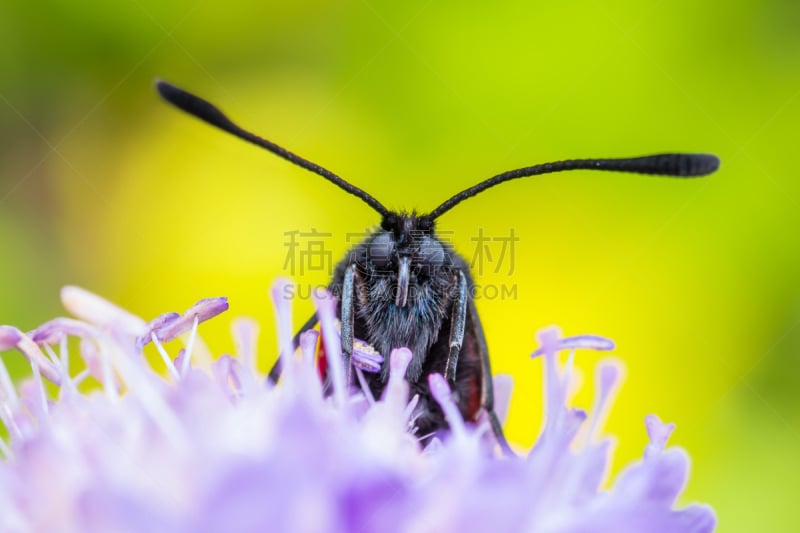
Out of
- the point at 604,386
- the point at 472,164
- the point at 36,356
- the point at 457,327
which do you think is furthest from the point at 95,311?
the point at 472,164

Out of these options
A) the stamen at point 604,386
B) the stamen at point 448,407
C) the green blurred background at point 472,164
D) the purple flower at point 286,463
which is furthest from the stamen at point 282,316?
the green blurred background at point 472,164

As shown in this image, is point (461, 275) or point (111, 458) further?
point (461, 275)

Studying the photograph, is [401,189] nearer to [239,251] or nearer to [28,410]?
[239,251]

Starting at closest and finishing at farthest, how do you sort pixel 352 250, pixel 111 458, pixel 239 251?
pixel 111 458
pixel 352 250
pixel 239 251

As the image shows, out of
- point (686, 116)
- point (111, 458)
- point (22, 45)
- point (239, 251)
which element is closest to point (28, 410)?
point (111, 458)

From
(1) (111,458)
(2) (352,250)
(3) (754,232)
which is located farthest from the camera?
(3) (754,232)

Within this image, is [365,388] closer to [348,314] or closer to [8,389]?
[348,314]

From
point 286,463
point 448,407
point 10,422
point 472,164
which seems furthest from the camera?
point 472,164

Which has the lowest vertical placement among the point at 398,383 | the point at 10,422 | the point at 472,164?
the point at 10,422
